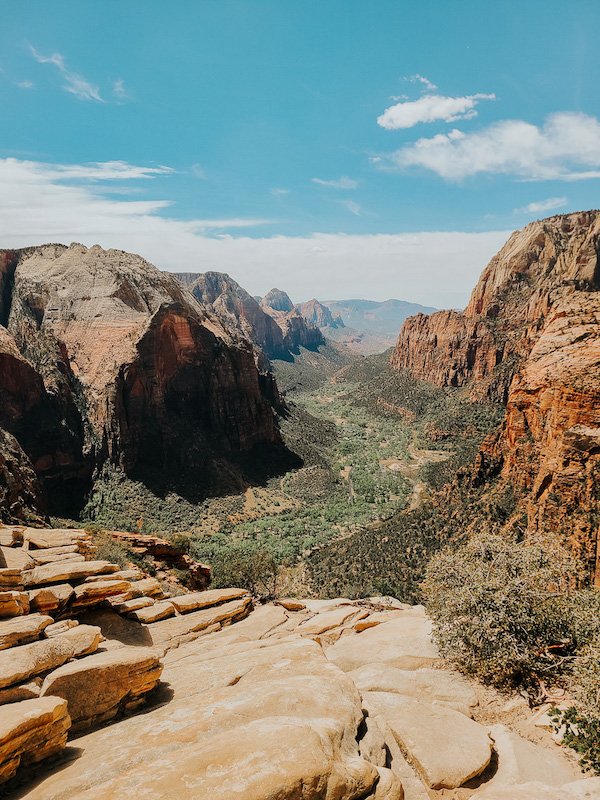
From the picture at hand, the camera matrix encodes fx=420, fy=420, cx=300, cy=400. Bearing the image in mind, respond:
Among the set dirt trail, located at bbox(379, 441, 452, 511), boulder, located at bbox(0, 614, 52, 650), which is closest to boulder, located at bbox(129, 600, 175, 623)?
boulder, located at bbox(0, 614, 52, 650)

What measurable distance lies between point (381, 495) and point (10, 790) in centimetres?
6961

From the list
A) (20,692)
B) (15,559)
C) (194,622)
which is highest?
(20,692)

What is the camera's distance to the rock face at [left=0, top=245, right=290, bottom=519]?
197ft

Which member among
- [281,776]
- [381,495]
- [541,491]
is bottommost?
[381,495]

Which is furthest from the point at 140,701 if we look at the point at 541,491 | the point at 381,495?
the point at 381,495

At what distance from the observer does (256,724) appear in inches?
337

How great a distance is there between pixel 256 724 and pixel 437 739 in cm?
503

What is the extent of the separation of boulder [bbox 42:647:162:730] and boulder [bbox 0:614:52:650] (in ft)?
5.27

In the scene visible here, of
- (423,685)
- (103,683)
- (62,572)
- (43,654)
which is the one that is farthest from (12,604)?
(423,685)

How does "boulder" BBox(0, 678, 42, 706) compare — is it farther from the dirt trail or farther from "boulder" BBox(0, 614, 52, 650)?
the dirt trail

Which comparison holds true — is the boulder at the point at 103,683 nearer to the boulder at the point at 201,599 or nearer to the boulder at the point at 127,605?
the boulder at the point at 127,605

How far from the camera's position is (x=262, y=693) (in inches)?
411

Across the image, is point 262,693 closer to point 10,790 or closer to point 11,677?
point 10,790

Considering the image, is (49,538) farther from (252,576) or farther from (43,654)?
(252,576)
